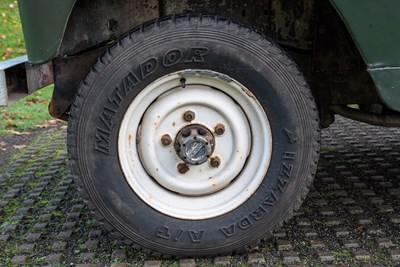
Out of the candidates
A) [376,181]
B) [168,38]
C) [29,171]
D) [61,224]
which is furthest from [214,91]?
[29,171]

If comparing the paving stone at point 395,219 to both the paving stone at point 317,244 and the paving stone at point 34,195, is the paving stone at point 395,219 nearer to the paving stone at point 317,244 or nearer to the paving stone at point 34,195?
the paving stone at point 317,244

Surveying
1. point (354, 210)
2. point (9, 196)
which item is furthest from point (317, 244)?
point (9, 196)

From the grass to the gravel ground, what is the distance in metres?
1.75

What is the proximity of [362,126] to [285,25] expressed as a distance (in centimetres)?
288

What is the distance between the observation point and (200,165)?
2584mm

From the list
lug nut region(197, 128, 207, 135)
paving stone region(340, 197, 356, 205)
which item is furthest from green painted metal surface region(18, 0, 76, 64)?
paving stone region(340, 197, 356, 205)

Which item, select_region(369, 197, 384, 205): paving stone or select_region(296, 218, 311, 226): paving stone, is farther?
select_region(369, 197, 384, 205): paving stone

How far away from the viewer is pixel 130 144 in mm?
2541

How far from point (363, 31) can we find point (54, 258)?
1.73 metres

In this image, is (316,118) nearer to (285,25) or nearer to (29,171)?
(285,25)

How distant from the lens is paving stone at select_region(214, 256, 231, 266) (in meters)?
2.56

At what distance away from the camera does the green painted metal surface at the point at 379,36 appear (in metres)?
2.36

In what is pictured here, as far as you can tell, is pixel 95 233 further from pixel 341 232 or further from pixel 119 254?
pixel 341 232

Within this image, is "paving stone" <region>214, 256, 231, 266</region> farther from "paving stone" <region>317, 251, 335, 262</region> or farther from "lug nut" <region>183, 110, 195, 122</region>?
"lug nut" <region>183, 110, 195, 122</region>
